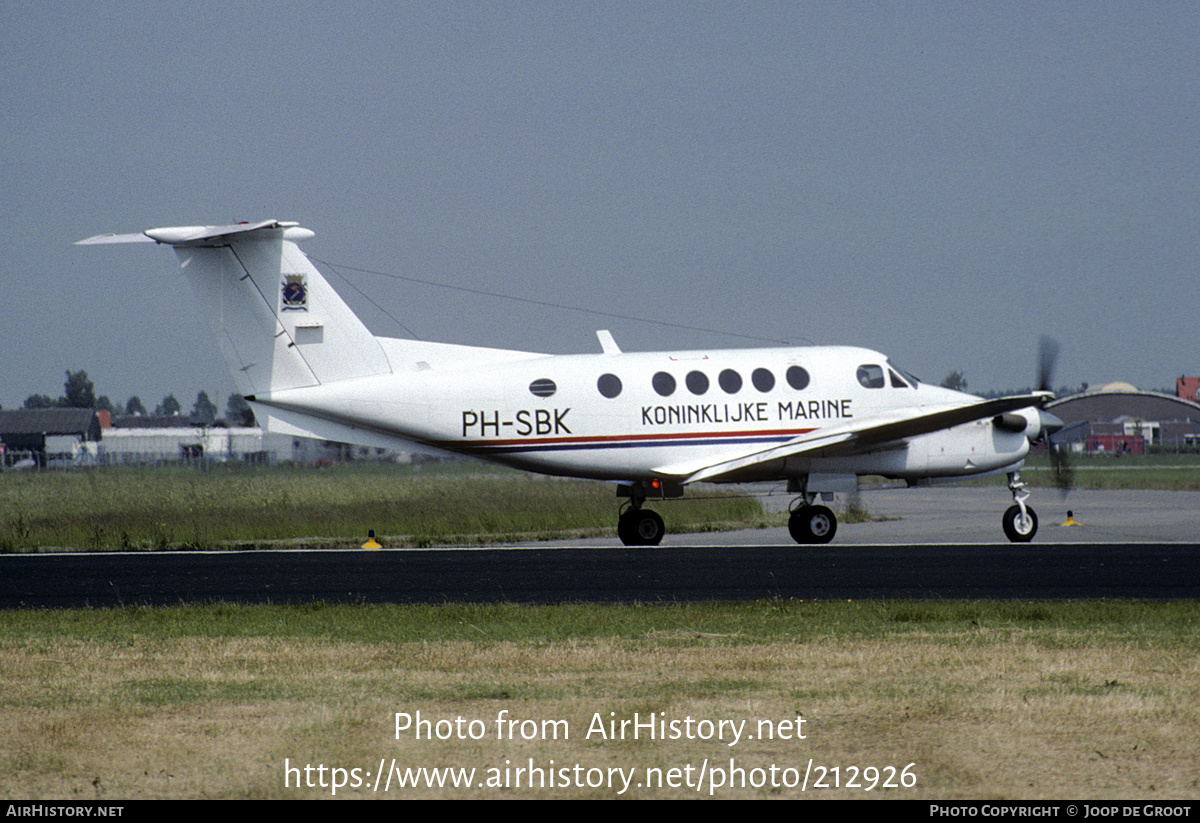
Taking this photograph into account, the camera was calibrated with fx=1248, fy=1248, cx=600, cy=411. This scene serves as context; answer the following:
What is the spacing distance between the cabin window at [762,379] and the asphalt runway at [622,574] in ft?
10.8

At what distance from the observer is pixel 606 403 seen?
23.9 m

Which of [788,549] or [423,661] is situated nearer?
[423,661]

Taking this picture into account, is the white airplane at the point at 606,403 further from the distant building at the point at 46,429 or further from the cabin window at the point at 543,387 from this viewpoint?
the distant building at the point at 46,429

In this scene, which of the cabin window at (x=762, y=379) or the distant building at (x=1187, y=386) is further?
the distant building at (x=1187, y=386)

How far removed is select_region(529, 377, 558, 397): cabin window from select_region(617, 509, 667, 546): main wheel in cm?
302

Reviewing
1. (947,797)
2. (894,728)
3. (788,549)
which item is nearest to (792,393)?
(788,549)

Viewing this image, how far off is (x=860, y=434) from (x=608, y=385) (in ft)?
16.1

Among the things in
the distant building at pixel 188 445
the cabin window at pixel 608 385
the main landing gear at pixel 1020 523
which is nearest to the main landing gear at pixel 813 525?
the main landing gear at pixel 1020 523

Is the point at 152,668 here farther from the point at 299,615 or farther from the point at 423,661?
the point at 299,615

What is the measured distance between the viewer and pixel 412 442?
76.3 ft

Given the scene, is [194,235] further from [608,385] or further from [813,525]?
[813,525]

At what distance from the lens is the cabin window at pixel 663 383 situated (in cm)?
2412

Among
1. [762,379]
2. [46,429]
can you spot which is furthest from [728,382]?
[46,429]

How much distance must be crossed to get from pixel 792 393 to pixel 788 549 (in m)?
3.90
